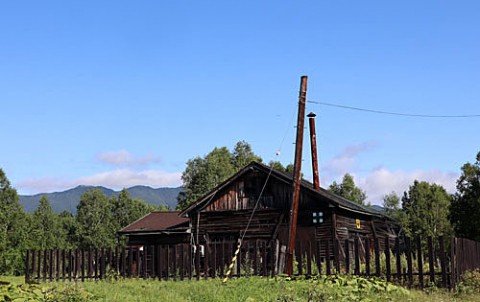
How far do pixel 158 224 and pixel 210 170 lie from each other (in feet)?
101

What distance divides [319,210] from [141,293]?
19.9 m

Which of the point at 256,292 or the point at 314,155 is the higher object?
the point at 314,155

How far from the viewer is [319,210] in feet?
108

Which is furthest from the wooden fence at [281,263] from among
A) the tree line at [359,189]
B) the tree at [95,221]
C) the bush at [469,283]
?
the tree at [95,221]

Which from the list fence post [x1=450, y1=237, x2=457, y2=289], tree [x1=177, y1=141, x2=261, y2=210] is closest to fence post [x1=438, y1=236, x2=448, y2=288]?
fence post [x1=450, y1=237, x2=457, y2=289]

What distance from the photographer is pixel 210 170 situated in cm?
7400

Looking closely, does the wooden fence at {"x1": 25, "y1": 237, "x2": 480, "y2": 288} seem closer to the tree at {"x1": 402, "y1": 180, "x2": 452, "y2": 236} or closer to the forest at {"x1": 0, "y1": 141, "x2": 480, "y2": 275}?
the forest at {"x1": 0, "y1": 141, "x2": 480, "y2": 275}

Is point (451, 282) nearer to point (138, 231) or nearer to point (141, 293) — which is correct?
point (141, 293)

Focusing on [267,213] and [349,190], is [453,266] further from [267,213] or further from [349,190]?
[349,190]

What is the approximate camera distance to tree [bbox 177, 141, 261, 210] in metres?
73.6

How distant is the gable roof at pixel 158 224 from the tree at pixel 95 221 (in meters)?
39.4

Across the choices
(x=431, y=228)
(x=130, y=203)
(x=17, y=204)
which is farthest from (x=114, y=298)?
(x=130, y=203)

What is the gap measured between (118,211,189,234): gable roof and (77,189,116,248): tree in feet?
129

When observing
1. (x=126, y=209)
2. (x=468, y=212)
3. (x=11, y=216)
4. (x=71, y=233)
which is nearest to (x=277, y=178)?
(x=468, y=212)
